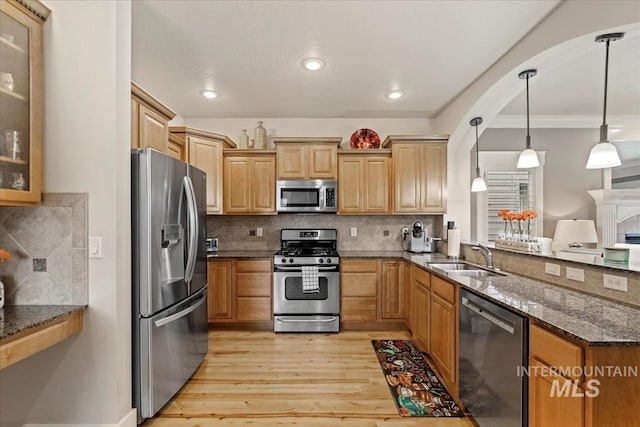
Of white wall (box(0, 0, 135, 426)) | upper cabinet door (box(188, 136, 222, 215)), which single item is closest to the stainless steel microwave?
upper cabinet door (box(188, 136, 222, 215))

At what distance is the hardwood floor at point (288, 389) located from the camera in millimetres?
2047

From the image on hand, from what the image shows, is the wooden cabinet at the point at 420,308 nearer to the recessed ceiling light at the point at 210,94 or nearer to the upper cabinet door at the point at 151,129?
the upper cabinet door at the point at 151,129

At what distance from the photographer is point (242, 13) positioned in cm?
203

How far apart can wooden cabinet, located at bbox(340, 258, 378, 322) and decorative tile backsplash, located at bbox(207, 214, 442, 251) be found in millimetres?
605

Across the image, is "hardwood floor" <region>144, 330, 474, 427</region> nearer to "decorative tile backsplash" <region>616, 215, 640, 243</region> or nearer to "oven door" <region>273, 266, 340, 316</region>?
"oven door" <region>273, 266, 340, 316</region>

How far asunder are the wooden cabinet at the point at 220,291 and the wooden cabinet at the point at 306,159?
1.34 meters

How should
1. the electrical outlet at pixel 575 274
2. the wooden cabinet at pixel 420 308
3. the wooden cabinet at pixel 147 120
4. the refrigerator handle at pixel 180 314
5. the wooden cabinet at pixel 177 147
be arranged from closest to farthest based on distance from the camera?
the electrical outlet at pixel 575 274
the refrigerator handle at pixel 180 314
the wooden cabinet at pixel 147 120
the wooden cabinet at pixel 420 308
the wooden cabinet at pixel 177 147

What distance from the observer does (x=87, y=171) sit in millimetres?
1768

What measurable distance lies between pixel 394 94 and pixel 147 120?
8.23ft

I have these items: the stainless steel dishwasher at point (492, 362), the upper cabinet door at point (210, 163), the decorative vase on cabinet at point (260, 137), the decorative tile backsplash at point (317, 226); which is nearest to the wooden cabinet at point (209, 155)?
the upper cabinet door at point (210, 163)

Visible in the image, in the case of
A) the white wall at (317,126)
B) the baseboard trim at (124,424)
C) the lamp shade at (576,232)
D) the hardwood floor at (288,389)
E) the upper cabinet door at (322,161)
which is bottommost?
the hardwood floor at (288,389)

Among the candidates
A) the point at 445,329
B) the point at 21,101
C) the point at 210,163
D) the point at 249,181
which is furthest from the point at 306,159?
the point at 21,101

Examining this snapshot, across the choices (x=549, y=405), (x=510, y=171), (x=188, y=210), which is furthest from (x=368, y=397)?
(x=510, y=171)

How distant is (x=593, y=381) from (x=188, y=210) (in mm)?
2509
